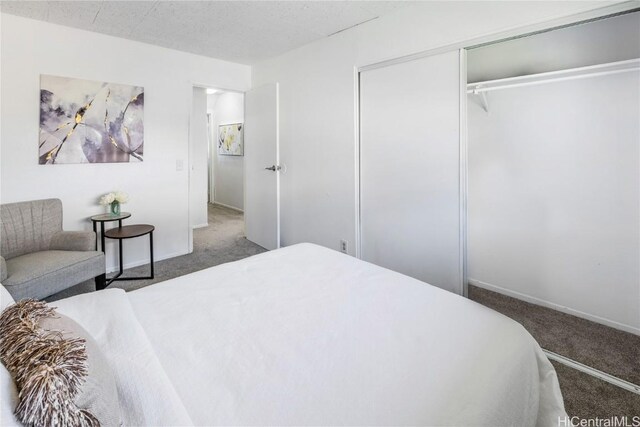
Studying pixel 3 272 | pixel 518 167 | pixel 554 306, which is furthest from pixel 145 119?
pixel 554 306

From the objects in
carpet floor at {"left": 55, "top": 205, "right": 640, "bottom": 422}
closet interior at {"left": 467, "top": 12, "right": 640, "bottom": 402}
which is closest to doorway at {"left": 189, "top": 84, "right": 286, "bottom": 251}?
carpet floor at {"left": 55, "top": 205, "right": 640, "bottom": 422}

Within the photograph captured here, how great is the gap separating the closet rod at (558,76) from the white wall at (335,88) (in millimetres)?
607

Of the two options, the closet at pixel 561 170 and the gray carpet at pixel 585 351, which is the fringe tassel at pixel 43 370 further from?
the closet at pixel 561 170

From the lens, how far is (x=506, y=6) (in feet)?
6.77

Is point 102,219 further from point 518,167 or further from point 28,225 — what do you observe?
point 518,167

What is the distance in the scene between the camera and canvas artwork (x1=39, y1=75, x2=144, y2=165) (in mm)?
2930

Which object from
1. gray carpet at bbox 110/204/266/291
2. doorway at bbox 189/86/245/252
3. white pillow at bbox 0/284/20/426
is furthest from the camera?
doorway at bbox 189/86/245/252

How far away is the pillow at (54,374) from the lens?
0.60 meters

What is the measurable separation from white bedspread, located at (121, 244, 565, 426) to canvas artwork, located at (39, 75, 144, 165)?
242cm

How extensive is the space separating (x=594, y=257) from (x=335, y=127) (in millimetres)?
2392

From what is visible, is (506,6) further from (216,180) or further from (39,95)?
(216,180)

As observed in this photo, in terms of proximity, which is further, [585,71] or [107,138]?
[107,138]

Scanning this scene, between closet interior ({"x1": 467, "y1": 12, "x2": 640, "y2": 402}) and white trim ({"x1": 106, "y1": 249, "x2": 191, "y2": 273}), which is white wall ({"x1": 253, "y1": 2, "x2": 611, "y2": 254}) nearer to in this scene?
closet interior ({"x1": 467, "y1": 12, "x2": 640, "y2": 402})

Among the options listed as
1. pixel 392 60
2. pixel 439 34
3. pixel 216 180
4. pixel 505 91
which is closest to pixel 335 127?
pixel 392 60
